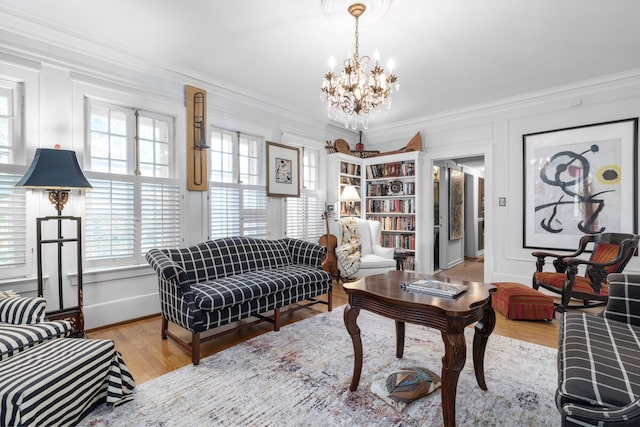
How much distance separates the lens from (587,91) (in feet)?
12.5

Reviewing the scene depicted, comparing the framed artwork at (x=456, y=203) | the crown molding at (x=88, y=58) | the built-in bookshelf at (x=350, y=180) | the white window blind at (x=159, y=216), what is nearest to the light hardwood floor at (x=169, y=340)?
the white window blind at (x=159, y=216)

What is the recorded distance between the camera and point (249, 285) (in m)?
2.68

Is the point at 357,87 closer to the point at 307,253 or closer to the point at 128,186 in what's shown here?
the point at 307,253

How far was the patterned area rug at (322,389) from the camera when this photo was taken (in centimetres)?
168

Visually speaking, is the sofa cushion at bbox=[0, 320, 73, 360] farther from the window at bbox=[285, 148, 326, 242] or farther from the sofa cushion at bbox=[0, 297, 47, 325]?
the window at bbox=[285, 148, 326, 242]

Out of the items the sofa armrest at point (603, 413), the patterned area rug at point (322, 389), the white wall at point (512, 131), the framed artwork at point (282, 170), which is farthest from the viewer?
the framed artwork at point (282, 170)

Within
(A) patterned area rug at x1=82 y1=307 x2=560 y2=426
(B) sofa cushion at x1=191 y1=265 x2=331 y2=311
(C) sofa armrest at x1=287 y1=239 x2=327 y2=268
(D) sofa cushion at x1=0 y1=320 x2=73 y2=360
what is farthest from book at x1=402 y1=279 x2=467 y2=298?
(D) sofa cushion at x1=0 y1=320 x2=73 y2=360

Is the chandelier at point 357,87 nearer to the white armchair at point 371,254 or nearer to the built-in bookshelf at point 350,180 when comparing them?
the white armchair at point 371,254

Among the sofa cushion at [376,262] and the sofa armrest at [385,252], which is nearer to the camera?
the sofa cushion at [376,262]

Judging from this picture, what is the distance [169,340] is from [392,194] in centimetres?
420

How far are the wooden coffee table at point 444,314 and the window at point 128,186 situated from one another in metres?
2.39

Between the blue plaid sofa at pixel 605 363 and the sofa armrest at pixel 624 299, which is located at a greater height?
the sofa armrest at pixel 624 299

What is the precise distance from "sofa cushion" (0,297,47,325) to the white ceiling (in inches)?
87.0

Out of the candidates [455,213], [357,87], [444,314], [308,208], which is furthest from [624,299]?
[455,213]
